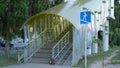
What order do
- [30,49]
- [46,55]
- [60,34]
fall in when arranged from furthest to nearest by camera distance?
[60,34] → [30,49] → [46,55]

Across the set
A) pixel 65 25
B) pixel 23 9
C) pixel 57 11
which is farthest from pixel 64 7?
pixel 65 25

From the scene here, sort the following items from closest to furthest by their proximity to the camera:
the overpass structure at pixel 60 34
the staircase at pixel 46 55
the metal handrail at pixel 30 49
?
the overpass structure at pixel 60 34 → the staircase at pixel 46 55 → the metal handrail at pixel 30 49

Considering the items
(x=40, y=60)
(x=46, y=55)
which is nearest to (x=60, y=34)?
(x=46, y=55)

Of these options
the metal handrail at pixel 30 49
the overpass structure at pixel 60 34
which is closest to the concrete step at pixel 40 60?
the overpass structure at pixel 60 34

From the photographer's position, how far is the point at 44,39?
2756cm

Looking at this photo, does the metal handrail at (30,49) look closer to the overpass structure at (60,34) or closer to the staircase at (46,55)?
the overpass structure at (60,34)

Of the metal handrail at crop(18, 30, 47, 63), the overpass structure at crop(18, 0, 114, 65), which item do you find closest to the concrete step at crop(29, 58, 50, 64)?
the overpass structure at crop(18, 0, 114, 65)

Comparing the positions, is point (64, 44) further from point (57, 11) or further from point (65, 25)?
point (65, 25)

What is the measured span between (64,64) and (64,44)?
2.97 m

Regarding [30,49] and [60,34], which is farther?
[60,34]

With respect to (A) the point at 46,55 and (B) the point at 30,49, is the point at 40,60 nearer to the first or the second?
(A) the point at 46,55

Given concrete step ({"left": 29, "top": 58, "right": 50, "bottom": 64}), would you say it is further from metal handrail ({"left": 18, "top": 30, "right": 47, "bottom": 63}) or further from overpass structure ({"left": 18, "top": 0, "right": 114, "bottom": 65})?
metal handrail ({"left": 18, "top": 30, "right": 47, "bottom": 63})

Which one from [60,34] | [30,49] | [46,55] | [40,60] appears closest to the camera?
[40,60]

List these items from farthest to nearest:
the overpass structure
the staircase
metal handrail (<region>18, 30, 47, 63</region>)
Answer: metal handrail (<region>18, 30, 47, 63</region>) → the staircase → the overpass structure
